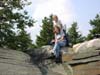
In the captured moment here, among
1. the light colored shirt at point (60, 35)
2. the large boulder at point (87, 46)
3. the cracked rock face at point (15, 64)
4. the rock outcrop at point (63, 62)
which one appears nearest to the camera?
the cracked rock face at point (15, 64)

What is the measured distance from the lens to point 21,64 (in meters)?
7.73

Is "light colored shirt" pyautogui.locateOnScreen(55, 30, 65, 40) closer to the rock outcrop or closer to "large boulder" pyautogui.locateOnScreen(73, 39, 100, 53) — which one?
the rock outcrop

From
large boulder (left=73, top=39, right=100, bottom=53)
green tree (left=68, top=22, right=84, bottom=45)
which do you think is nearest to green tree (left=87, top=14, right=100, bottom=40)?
green tree (left=68, top=22, right=84, bottom=45)

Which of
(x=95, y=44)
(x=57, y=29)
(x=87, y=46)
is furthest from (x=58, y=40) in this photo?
(x=95, y=44)

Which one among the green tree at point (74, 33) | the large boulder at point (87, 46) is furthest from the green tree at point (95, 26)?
the large boulder at point (87, 46)

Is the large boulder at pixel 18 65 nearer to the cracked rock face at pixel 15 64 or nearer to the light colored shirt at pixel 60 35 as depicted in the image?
the cracked rock face at pixel 15 64

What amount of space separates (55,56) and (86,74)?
1.04 metres

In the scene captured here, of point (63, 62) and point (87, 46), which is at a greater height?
point (87, 46)

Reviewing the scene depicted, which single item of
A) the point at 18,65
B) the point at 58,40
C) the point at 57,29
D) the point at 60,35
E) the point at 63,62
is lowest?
the point at 63,62

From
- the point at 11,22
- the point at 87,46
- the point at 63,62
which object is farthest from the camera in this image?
the point at 11,22

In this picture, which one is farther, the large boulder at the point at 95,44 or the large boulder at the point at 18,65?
the large boulder at the point at 95,44

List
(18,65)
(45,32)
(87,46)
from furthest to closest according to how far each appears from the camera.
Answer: (45,32)
(87,46)
(18,65)

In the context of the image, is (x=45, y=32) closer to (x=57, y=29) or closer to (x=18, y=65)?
(x=57, y=29)

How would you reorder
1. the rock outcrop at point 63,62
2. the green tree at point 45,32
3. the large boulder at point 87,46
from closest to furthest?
the rock outcrop at point 63,62 < the large boulder at point 87,46 < the green tree at point 45,32
